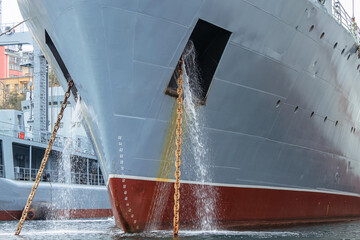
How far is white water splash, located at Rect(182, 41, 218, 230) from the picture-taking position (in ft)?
30.2

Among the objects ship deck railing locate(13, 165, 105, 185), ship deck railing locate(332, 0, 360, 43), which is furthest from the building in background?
ship deck railing locate(332, 0, 360, 43)

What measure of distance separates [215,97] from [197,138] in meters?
0.86

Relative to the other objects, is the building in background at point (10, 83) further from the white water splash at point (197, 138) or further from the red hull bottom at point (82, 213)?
the white water splash at point (197, 138)

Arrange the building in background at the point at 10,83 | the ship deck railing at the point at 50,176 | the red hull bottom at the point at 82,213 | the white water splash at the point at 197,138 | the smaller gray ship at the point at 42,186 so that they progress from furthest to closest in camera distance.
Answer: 1. the building in background at the point at 10,83
2. the ship deck railing at the point at 50,176
3. the red hull bottom at the point at 82,213
4. the smaller gray ship at the point at 42,186
5. the white water splash at the point at 197,138

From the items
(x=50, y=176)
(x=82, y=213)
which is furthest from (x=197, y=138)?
(x=50, y=176)

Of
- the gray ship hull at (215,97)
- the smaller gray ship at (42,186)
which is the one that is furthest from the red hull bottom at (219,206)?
the smaller gray ship at (42,186)

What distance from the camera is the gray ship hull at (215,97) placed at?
866cm

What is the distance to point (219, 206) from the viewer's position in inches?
387

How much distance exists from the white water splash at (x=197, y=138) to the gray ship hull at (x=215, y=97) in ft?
0.31

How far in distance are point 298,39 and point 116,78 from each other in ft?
14.5

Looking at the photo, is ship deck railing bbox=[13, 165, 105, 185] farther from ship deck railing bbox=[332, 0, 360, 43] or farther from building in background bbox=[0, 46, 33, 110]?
building in background bbox=[0, 46, 33, 110]

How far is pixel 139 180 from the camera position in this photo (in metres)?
8.76

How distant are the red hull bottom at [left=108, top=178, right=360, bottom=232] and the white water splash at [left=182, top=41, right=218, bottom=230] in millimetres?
93

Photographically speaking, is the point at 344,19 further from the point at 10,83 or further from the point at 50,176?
the point at 10,83
